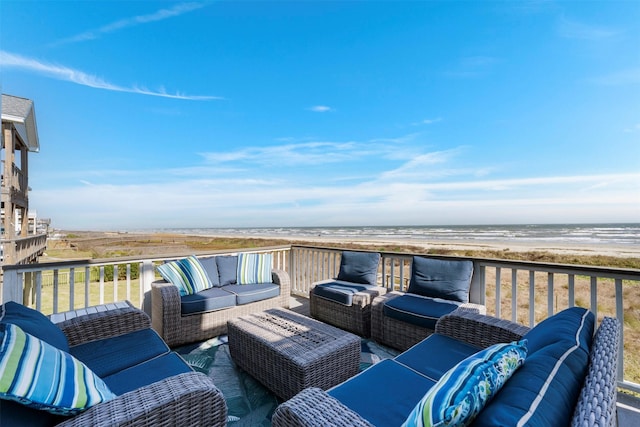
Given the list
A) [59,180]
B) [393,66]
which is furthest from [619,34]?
[59,180]

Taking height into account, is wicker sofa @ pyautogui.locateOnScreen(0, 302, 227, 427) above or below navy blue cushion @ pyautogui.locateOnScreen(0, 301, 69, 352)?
below

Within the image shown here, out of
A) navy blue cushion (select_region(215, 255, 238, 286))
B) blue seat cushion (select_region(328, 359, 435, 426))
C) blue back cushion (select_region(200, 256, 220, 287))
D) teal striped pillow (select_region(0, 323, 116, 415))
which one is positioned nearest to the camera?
teal striped pillow (select_region(0, 323, 116, 415))

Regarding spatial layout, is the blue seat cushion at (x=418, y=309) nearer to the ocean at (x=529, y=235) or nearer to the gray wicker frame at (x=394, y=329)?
the gray wicker frame at (x=394, y=329)

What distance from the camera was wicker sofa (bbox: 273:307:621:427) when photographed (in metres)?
0.73

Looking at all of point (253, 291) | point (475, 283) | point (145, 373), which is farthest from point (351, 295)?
point (145, 373)

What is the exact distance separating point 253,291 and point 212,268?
26.0 inches

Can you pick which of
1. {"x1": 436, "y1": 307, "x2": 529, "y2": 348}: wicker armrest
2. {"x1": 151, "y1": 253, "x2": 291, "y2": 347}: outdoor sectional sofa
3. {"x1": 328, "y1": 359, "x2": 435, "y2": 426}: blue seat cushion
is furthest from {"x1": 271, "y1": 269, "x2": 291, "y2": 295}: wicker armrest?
{"x1": 328, "y1": 359, "x2": 435, "y2": 426}: blue seat cushion

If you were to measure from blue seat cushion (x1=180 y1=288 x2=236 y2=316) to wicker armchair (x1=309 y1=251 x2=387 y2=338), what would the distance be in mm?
1119

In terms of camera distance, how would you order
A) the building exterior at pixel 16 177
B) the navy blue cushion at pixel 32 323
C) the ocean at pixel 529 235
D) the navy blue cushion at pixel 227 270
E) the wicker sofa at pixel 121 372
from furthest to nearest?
the ocean at pixel 529 235 < the building exterior at pixel 16 177 < the navy blue cushion at pixel 227 270 < the navy blue cushion at pixel 32 323 < the wicker sofa at pixel 121 372

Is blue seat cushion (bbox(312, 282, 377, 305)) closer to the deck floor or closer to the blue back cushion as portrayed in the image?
the blue back cushion

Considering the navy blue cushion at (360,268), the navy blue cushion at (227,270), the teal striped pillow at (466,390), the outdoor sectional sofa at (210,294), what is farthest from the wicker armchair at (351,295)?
the teal striped pillow at (466,390)

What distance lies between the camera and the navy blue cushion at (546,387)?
0.71m

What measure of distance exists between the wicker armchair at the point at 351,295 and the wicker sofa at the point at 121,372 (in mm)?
2004

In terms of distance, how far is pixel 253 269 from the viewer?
151 inches
